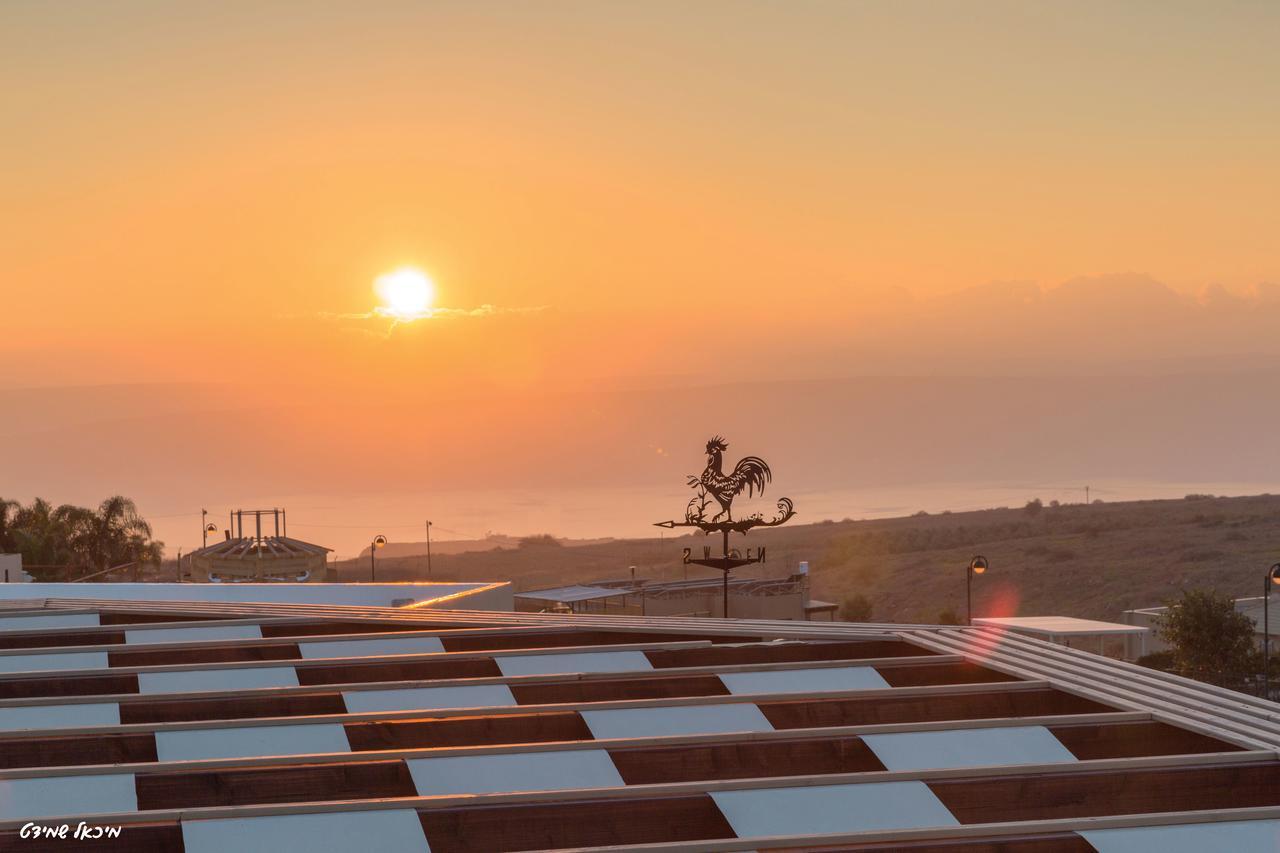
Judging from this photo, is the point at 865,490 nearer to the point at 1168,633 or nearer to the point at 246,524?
the point at 246,524

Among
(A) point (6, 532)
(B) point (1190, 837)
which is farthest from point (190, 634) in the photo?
(A) point (6, 532)

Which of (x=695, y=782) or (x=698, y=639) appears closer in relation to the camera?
(x=695, y=782)

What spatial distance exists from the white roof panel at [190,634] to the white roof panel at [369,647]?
2.91 feet

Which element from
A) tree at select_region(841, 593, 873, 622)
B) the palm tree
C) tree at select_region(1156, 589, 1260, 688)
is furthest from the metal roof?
the palm tree

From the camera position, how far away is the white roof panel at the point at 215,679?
33.4 feet

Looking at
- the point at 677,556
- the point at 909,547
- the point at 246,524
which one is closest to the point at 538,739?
the point at 909,547

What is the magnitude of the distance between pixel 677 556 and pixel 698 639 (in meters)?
76.4

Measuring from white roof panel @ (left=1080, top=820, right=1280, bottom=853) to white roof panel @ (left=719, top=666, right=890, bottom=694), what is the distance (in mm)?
3264

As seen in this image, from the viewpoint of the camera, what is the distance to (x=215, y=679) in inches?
410

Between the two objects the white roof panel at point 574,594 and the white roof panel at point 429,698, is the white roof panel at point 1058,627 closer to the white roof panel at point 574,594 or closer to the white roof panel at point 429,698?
the white roof panel at point 574,594

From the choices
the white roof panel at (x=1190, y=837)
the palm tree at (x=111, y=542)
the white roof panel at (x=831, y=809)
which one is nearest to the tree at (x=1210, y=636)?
the white roof panel at (x=1190, y=837)

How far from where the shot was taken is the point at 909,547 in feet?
251

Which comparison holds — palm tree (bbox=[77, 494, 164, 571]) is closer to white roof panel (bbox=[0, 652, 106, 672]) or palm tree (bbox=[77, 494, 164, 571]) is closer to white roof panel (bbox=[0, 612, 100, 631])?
white roof panel (bbox=[0, 612, 100, 631])

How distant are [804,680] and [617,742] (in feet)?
7.70
